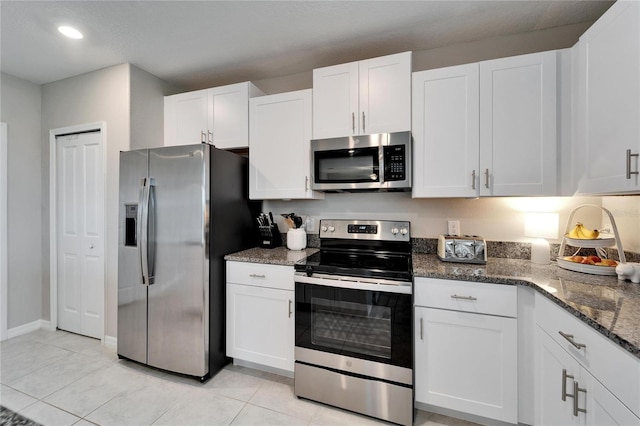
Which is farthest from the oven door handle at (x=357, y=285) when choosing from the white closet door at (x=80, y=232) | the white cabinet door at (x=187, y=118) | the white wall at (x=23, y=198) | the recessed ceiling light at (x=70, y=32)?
the white wall at (x=23, y=198)

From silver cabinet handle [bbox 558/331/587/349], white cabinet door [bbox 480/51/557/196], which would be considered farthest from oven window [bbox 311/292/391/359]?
white cabinet door [bbox 480/51/557/196]

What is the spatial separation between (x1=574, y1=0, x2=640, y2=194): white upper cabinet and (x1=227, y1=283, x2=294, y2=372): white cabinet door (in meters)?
1.88

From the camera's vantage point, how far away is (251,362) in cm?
213

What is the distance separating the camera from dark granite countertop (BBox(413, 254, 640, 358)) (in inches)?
34.9

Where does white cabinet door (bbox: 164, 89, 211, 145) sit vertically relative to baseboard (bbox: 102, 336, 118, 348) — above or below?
above

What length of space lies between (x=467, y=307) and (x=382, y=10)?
1.95 metres

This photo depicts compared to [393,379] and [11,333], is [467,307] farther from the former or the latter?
[11,333]

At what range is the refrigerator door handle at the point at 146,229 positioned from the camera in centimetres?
202

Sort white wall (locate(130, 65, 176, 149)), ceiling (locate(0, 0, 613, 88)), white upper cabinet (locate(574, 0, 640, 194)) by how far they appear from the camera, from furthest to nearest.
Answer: white wall (locate(130, 65, 176, 149)) < ceiling (locate(0, 0, 613, 88)) < white upper cabinet (locate(574, 0, 640, 194))

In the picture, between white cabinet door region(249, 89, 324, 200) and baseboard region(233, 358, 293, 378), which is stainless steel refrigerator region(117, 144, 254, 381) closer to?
baseboard region(233, 358, 293, 378)

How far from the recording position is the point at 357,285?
164 cm

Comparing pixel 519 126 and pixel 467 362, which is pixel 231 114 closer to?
pixel 519 126

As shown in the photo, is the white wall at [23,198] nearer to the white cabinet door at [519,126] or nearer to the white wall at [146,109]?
the white wall at [146,109]

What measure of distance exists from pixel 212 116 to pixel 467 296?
2494 millimetres
